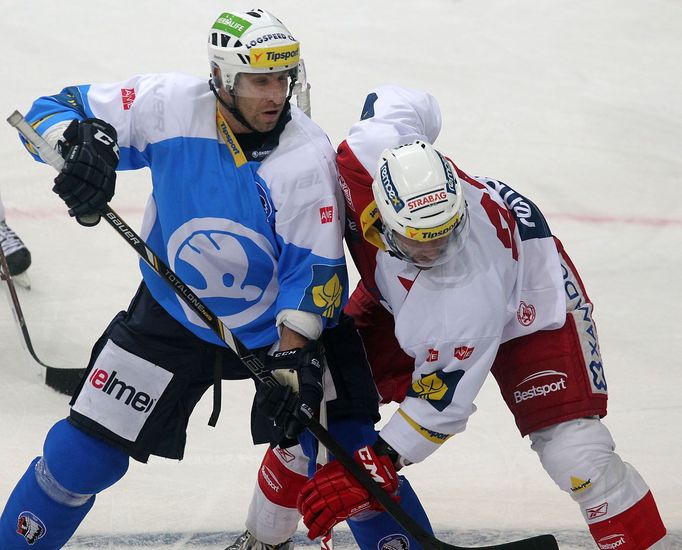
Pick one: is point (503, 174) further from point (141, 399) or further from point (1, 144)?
point (141, 399)

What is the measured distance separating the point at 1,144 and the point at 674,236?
2956 mm

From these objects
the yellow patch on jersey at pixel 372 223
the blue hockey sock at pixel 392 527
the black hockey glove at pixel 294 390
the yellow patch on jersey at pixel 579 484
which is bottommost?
the blue hockey sock at pixel 392 527

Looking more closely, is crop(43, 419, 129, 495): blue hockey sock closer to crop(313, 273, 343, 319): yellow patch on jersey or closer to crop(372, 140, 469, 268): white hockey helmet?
crop(313, 273, 343, 319): yellow patch on jersey

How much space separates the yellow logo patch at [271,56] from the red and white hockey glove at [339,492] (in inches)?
35.5

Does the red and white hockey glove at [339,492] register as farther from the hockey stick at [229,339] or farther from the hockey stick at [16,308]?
the hockey stick at [16,308]

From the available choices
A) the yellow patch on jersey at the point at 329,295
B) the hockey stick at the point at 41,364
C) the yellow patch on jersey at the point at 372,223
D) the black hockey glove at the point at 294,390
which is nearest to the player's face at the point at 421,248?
the yellow patch on jersey at the point at 372,223

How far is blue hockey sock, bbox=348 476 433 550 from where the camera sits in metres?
2.85

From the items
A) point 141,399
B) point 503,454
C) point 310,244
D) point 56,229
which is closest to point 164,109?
point 310,244

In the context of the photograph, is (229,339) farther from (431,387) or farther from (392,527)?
(392,527)

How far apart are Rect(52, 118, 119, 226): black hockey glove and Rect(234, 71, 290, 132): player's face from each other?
12.0 inches

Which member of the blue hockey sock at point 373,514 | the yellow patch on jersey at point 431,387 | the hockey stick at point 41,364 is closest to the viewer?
the yellow patch on jersey at point 431,387

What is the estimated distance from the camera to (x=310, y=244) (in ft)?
8.60

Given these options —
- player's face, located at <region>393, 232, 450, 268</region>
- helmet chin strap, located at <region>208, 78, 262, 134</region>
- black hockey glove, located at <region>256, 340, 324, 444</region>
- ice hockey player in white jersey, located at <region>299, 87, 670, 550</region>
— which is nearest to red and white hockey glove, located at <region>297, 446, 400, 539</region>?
ice hockey player in white jersey, located at <region>299, 87, 670, 550</region>

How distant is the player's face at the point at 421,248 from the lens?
2476 millimetres
